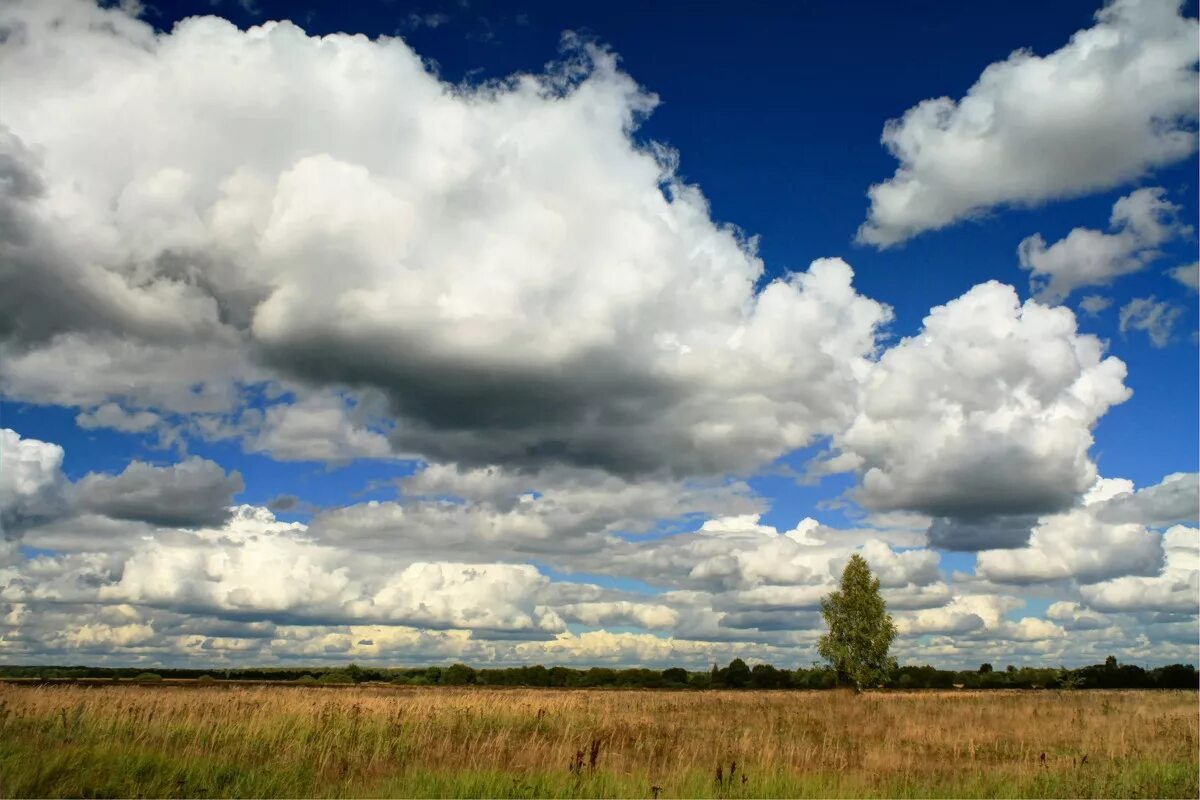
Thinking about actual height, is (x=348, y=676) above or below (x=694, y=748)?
A: below

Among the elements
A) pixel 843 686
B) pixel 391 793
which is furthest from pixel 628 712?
pixel 843 686

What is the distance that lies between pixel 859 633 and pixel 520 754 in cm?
5986

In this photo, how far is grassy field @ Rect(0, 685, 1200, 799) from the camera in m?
11.1

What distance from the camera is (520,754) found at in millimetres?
13375

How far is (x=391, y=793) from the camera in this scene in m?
10.6

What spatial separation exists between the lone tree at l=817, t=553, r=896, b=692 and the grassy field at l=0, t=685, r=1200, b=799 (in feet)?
151

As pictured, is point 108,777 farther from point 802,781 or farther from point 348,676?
point 348,676

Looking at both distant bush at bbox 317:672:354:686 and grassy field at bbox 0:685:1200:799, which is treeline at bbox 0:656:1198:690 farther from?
grassy field at bbox 0:685:1200:799

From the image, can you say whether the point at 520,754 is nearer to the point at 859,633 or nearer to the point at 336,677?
the point at 859,633

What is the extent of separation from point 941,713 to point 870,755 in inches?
560

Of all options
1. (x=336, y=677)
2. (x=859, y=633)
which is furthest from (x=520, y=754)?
(x=336, y=677)

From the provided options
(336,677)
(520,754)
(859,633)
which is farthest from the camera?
(336,677)

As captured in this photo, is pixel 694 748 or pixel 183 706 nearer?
pixel 694 748

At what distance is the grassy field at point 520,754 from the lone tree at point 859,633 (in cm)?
4606
